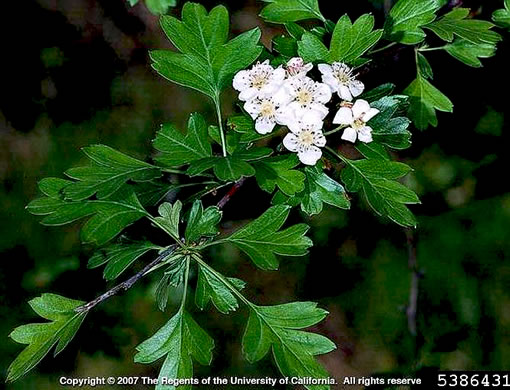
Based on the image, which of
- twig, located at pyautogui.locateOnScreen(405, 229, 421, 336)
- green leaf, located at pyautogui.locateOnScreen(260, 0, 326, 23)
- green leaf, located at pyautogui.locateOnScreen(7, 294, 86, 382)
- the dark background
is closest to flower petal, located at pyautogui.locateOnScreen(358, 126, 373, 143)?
green leaf, located at pyautogui.locateOnScreen(260, 0, 326, 23)

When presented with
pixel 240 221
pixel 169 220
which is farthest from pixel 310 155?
pixel 240 221

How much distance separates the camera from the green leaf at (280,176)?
917 mm

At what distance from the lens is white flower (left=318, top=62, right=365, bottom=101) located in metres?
0.95

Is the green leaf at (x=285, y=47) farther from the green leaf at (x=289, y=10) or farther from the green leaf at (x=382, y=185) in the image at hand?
the green leaf at (x=382, y=185)

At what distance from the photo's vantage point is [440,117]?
5.52 feet

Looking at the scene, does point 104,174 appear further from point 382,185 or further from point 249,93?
point 382,185

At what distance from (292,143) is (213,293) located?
0.80ft

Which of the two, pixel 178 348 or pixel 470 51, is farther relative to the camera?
pixel 470 51

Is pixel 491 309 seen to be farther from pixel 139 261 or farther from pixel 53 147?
pixel 53 147

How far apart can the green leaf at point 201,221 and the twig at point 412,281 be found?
2.99 feet

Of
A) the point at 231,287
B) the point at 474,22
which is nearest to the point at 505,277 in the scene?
the point at 474,22

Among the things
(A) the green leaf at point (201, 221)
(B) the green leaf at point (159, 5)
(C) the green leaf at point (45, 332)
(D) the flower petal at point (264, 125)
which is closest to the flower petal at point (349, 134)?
(D) the flower petal at point (264, 125)

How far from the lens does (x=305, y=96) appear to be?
940mm

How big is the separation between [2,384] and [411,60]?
4.11 feet
